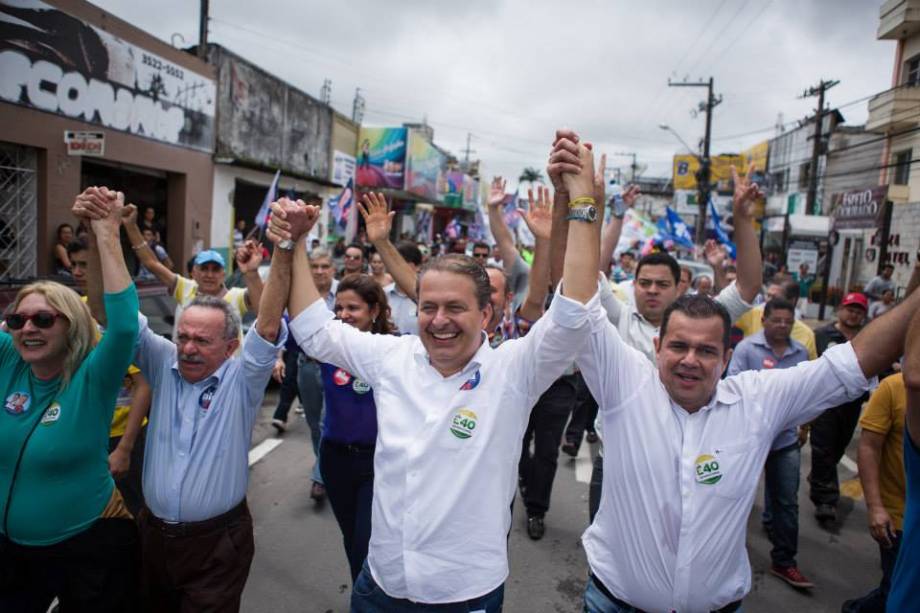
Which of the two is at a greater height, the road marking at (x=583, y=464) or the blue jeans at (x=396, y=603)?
the blue jeans at (x=396, y=603)

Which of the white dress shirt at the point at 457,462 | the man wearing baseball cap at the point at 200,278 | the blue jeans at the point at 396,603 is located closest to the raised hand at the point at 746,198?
the white dress shirt at the point at 457,462

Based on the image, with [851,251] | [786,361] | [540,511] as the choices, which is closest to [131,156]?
[540,511]

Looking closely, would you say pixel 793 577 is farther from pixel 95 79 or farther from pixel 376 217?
pixel 95 79

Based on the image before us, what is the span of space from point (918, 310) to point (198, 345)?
2430 mm

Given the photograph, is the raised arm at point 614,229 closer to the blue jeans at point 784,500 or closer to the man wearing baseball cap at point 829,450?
the blue jeans at point 784,500

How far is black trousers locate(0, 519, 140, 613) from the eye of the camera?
237 centimetres

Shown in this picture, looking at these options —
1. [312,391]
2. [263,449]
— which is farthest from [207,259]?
[263,449]

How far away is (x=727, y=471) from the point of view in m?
1.98

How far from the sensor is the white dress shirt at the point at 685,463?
1956mm

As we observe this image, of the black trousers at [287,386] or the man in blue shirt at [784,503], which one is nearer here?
the man in blue shirt at [784,503]

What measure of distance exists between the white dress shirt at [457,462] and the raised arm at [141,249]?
1.75 metres

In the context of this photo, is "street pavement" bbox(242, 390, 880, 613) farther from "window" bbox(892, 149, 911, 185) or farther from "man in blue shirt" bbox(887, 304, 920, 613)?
"window" bbox(892, 149, 911, 185)

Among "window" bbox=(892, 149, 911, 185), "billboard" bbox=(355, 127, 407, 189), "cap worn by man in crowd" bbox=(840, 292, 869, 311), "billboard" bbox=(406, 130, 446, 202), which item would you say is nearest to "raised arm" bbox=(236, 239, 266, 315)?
"cap worn by man in crowd" bbox=(840, 292, 869, 311)

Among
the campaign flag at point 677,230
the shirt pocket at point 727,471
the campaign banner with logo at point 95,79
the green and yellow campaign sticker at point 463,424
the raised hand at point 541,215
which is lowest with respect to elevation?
the shirt pocket at point 727,471
